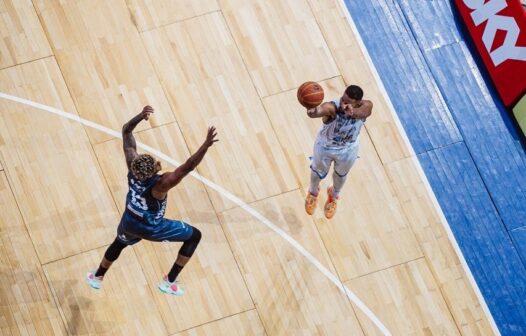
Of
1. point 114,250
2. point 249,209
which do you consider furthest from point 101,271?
point 249,209

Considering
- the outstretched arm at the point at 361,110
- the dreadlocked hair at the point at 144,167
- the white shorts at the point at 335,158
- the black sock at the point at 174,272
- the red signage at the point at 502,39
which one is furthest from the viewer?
the red signage at the point at 502,39

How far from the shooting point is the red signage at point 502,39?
9016 millimetres

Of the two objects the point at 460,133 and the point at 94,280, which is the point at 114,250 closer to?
Result: the point at 94,280

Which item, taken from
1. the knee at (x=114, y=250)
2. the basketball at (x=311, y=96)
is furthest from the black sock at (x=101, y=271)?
the basketball at (x=311, y=96)

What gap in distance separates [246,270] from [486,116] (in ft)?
11.4

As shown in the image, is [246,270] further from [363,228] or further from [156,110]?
[156,110]

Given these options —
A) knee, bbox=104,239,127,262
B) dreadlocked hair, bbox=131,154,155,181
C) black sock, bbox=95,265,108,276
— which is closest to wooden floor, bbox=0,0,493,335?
black sock, bbox=95,265,108,276

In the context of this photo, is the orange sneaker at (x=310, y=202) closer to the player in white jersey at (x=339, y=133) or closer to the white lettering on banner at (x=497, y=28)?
the player in white jersey at (x=339, y=133)

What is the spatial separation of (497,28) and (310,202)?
315cm

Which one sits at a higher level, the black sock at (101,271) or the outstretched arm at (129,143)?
the outstretched arm at (129,143)

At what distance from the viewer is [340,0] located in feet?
31.9

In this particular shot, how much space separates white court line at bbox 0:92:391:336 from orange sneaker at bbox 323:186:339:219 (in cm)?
47

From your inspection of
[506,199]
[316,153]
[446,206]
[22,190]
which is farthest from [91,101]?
[506,199]

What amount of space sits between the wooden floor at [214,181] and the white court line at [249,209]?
5cm
